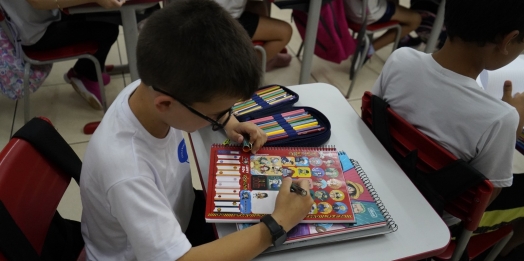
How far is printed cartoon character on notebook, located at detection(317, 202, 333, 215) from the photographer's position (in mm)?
749

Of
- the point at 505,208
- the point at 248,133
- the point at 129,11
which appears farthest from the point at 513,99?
the point at 129,11

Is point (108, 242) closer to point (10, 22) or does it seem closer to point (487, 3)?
point (487, 3)

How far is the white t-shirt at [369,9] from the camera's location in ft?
7.38

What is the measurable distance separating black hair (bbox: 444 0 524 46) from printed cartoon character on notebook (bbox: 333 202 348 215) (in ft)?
1.81

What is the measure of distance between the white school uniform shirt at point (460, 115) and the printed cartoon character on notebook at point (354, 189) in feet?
0.95

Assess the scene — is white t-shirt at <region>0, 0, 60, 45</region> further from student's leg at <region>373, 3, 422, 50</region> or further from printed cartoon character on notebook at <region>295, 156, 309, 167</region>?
student's leg at <region>373, 3, 422, 50</region>

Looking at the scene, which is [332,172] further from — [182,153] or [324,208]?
[182,153]

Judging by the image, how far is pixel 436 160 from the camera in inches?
34.9

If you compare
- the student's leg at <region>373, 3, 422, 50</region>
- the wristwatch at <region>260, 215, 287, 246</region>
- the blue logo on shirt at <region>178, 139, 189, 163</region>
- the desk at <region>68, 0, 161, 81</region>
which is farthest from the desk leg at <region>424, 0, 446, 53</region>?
the wristwatch at <region>260, 215, 287, 246</region>

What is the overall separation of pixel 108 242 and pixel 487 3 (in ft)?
3.30

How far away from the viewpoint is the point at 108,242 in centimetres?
81

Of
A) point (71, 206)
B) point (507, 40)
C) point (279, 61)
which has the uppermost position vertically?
point (507, 40)

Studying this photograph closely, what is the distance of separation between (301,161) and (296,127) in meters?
0.13

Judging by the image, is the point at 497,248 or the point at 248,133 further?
the point at 497,248
